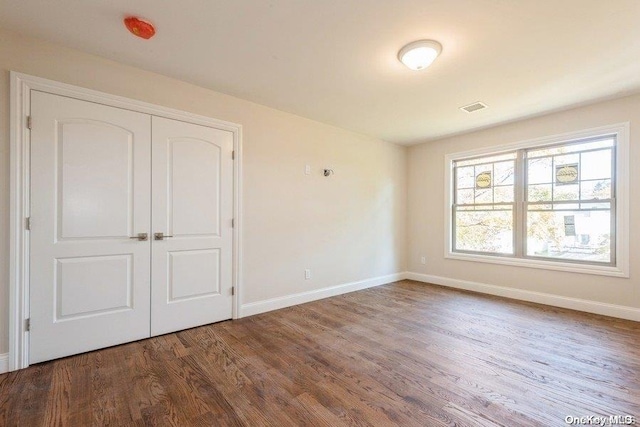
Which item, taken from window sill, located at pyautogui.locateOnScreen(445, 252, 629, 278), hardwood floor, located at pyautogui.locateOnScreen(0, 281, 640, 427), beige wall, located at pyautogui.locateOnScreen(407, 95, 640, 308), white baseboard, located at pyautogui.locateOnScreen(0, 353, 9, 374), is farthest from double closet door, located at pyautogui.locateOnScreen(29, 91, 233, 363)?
window sill, located at pyautogui.locateOnScreen(445, 252, 629, 278)

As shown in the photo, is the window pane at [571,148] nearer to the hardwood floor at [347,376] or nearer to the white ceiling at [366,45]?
the white ceiling at [366,45]

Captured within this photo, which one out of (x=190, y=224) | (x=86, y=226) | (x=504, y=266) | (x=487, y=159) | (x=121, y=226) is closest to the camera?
(x=86, y=226)

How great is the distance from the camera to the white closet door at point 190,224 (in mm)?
2766

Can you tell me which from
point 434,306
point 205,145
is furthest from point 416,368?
point 205,145

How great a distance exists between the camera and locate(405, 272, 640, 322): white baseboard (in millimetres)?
3254

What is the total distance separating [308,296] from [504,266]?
2927 millimetres

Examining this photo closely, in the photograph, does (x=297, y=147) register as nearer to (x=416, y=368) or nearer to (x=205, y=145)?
(x=205, y=145)

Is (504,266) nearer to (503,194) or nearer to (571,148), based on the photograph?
(503,194)

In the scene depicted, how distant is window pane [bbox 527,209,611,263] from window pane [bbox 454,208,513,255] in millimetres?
277

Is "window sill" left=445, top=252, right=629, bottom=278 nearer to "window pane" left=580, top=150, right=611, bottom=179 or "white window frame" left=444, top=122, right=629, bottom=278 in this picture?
"white window frame" left=444, top=122, right=629, bottom=278

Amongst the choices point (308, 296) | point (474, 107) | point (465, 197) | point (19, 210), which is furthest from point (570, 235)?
point (19, 210)

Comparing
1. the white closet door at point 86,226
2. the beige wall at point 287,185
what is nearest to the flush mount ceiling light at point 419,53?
the beige wall at point 287,185

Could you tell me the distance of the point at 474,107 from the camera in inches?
139

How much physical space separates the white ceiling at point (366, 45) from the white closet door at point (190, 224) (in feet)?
2.07
